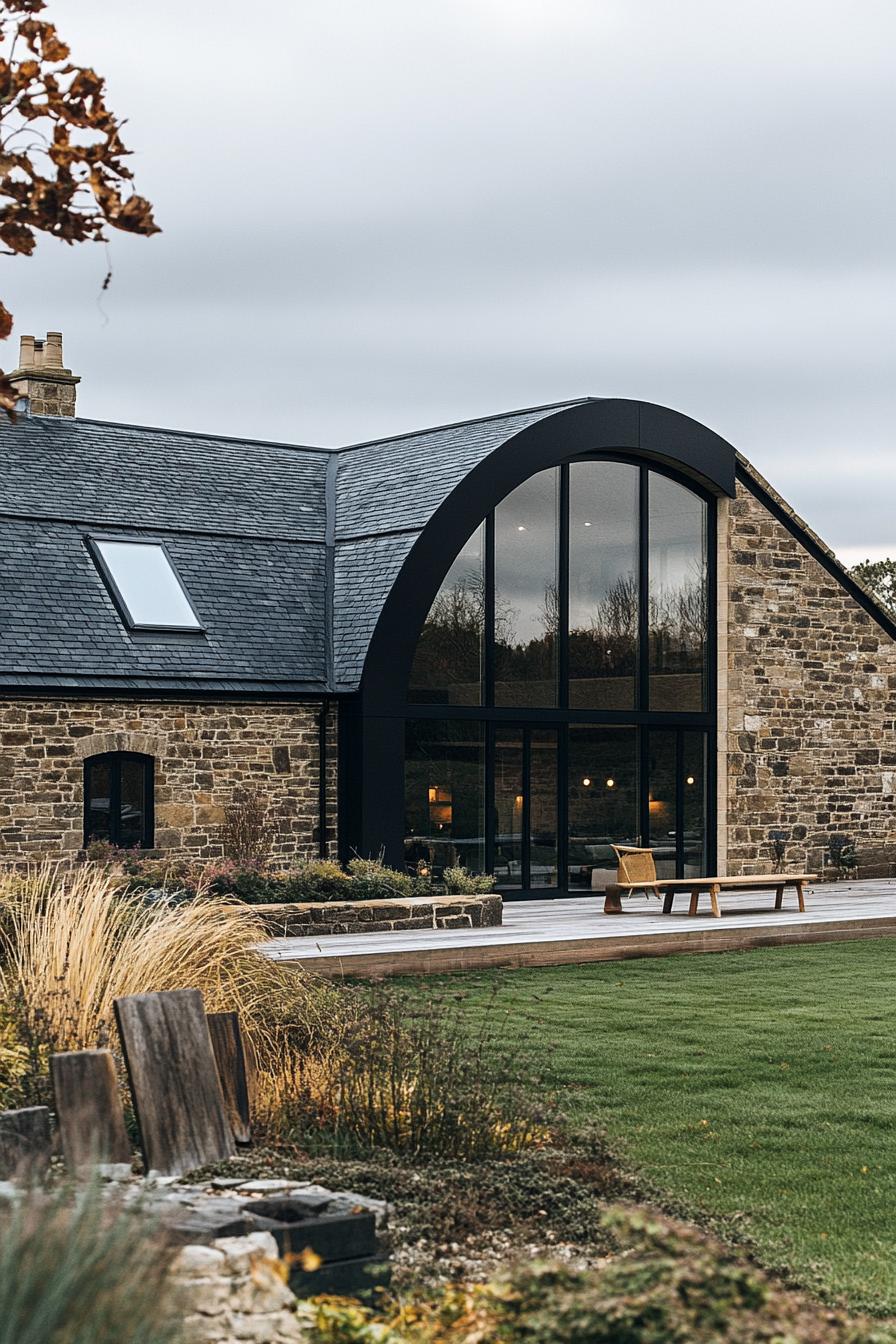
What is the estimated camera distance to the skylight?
18094 mm

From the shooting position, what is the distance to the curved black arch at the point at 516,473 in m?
18.6

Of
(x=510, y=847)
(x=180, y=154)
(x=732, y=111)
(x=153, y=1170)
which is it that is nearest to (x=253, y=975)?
(x=153, y=1170)

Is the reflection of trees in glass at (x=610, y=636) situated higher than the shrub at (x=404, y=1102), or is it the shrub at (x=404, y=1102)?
the reflection of trees in glass at (x=610, y=636)

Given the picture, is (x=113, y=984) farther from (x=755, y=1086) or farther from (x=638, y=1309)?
(x=638, y=1309)

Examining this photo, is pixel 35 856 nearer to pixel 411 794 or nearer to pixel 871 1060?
pixel 411 794

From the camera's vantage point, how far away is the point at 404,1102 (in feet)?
20.7

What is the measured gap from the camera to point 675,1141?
24.2ft

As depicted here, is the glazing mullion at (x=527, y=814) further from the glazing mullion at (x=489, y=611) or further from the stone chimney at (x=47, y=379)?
the stone chimney at (x=47, y=379)

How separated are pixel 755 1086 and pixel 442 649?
11.0m

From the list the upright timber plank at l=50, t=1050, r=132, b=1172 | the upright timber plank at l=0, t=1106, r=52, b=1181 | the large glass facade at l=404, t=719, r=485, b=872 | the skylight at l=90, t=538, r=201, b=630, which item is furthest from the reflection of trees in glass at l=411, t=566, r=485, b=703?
the upright timber plank at l=0, t=1106, r=52, b=1181

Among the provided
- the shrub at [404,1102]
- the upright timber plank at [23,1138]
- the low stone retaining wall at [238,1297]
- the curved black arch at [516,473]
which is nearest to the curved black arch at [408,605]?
the curved black arch at [516,473]

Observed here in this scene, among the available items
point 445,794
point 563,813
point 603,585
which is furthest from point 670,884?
point 603,585

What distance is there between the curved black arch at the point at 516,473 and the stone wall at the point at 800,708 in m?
0.97

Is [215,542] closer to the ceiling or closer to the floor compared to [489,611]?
closer to the ceiling
